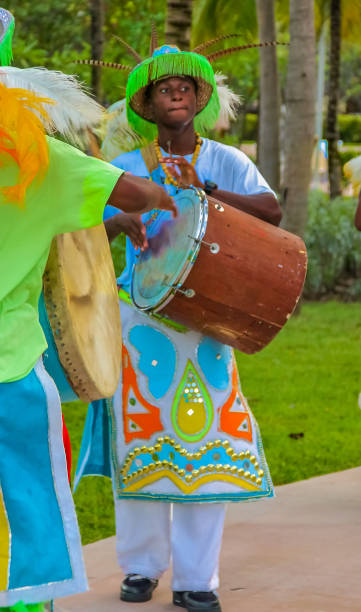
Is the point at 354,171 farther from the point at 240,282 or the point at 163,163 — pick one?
the point at 240,282

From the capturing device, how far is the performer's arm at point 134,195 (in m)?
3.10

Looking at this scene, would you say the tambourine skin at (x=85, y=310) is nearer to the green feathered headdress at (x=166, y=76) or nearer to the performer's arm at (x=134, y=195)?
the performer's arm at (x=134, y=195)

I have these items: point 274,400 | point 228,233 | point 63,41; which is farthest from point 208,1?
point 228,233

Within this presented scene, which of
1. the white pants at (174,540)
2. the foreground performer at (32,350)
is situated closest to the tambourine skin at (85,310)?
the foreground performer at (32,350)

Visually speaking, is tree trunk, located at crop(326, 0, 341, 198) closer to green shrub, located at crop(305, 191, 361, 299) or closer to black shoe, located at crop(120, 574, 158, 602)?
green shrub, located at crop(305, 191, 361, 299)

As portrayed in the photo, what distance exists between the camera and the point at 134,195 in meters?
3.12

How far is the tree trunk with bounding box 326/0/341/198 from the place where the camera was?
18516mm

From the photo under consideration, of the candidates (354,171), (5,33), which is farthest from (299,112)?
(5,33)

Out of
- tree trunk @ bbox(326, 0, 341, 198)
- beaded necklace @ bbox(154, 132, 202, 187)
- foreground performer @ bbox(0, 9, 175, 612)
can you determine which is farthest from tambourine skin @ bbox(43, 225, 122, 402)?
tree trunk @ bbox(326, 0, 341, 198)

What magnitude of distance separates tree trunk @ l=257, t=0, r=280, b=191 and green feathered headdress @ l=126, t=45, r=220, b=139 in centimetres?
1007

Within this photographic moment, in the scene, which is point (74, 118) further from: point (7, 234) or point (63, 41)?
point (63, 41)

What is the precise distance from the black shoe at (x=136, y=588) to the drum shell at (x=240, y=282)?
3.37 ft

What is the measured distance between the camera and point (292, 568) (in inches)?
185

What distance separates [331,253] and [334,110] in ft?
13.8
